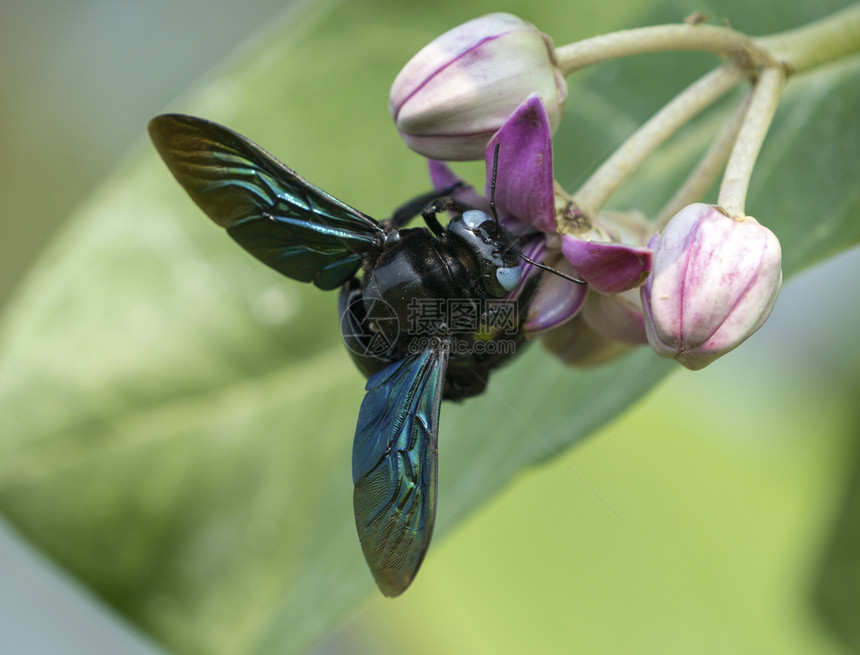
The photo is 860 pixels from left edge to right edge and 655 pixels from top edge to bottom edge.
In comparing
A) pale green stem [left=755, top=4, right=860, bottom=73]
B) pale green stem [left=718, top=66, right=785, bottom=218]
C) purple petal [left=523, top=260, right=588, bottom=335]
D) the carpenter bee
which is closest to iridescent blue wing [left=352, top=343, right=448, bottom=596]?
the carpenter bee

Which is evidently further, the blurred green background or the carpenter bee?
the blurred green background

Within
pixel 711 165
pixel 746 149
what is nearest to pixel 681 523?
pixel 711 165

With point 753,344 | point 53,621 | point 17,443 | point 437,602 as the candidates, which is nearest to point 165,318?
point 17,443

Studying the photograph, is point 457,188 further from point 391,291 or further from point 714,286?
point 714,286

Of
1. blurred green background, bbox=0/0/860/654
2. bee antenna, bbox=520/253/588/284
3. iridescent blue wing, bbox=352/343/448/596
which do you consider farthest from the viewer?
blurred green background, bbox=0/0/860/654

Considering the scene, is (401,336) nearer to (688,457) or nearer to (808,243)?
(808,243)

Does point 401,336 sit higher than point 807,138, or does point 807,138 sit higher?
point 401,336

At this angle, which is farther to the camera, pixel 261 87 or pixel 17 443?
pixel 261 87
